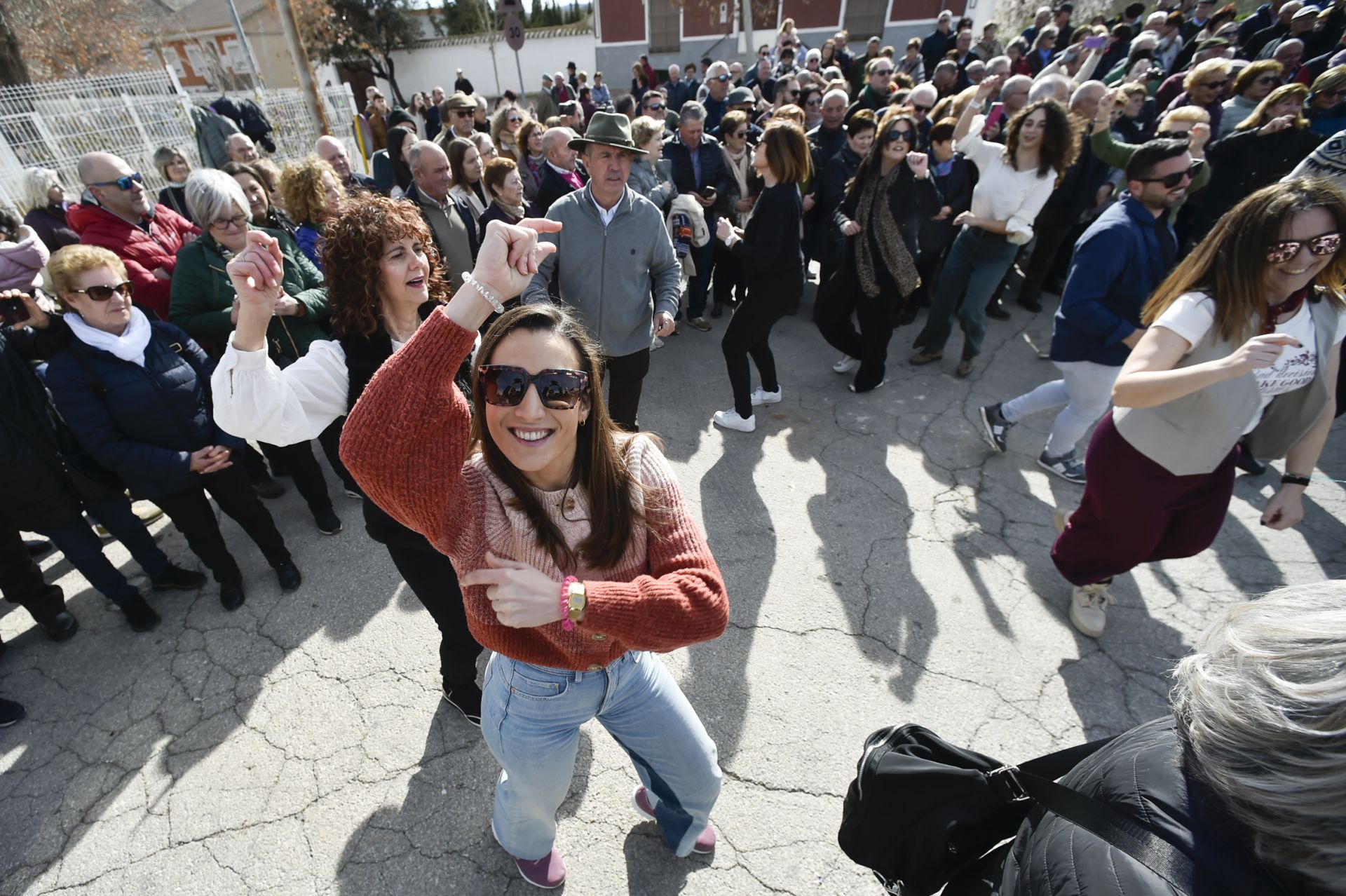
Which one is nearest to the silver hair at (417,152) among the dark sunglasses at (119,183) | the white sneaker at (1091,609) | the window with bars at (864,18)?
the dark sunglasses at (119,183)

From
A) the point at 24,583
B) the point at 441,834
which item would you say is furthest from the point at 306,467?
the point at 441,834

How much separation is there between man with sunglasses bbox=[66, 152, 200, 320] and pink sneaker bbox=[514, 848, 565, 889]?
3.71m

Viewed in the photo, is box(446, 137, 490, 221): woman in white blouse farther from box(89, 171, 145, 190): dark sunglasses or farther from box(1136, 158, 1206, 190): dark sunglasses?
box(1136, 158, 1206, 190): dark sunglasses

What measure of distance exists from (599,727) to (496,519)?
144 cm

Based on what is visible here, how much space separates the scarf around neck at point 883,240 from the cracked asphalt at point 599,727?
1.31 metres

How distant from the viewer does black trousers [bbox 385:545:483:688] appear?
2.05 metres

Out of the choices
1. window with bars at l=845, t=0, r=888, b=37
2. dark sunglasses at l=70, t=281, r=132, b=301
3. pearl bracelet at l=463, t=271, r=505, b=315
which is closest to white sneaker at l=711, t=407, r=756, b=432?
pearl bracelet at l=463, t=271, r=505, b=315

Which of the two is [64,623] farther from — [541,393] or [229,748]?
[541,393]

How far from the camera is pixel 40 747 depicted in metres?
2.42

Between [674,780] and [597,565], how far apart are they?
0.77 meters

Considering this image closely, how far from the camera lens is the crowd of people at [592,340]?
4.44 ft

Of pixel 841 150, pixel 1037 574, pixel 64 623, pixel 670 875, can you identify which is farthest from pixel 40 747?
pixel 841 150

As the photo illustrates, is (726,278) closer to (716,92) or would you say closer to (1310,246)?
(716,92)

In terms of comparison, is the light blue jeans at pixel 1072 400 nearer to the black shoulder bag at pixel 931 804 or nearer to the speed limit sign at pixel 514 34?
the black shoulder bag at pixel 931 804
